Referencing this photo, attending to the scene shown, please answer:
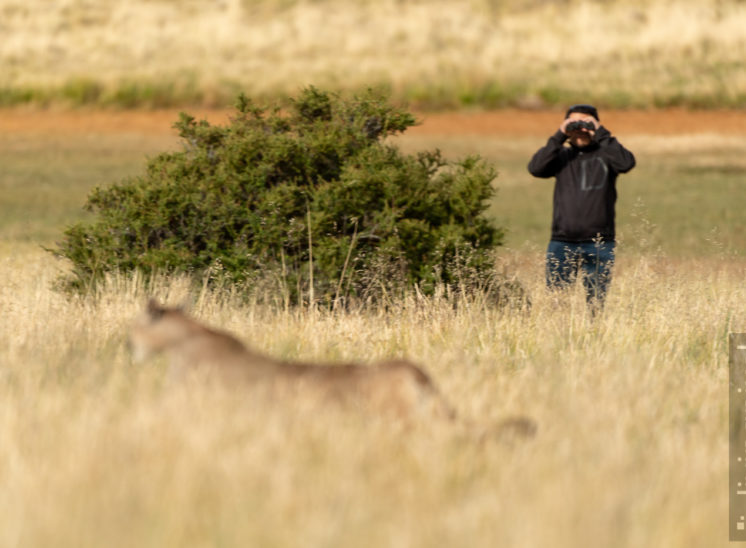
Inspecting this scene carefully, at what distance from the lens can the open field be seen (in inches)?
161

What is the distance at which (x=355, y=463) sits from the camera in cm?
463

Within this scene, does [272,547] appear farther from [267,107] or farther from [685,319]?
[267,107]

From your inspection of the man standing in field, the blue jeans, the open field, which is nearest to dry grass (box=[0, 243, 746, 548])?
the open field

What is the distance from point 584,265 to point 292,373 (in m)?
5.27

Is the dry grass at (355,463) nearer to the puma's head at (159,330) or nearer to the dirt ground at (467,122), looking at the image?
the puma's head at (159,330)

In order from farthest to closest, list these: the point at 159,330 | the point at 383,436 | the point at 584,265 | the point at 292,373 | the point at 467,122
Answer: the point at 467,122, the point at 584,265, the point at 159,330, the point at 292,373, the point at 383,436

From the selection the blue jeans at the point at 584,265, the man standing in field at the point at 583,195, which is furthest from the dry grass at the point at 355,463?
the man standing in field at the point at 583,195

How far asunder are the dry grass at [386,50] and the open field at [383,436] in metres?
31.1

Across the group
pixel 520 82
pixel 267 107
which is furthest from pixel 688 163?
pixel 267 107

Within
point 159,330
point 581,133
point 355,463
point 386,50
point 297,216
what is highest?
point 386,50

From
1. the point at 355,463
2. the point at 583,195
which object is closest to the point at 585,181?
the point at 583,195

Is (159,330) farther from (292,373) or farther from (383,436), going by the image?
(383,436)

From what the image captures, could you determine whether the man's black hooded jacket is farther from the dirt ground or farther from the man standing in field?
the dirt ground

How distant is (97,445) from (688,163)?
1135 inches
